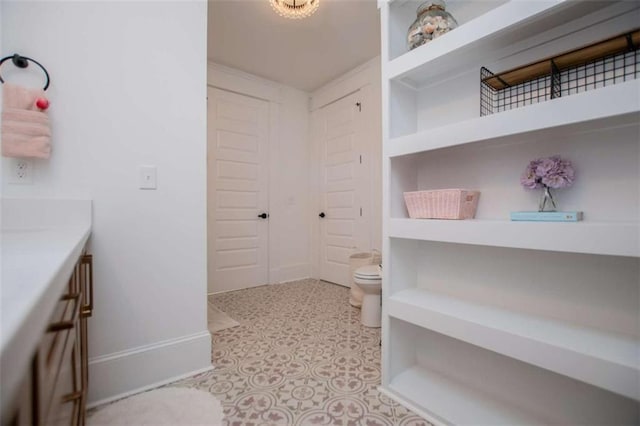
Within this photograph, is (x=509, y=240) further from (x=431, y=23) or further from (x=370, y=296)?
(x=370, y=296)

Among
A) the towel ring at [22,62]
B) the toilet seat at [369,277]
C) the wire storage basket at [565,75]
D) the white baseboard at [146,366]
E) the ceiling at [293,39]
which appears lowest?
the white baseboard at [146,366]

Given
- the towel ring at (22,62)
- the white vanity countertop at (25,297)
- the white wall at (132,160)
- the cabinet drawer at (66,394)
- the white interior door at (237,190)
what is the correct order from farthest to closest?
the white interior door at (237,190), the white wall at (132,160), the towel ring at (22,62), the cabinet drawer at (66,394), the white vanity countertop at (25,297)

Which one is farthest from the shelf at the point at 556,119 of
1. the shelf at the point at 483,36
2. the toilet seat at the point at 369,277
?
the toilet seat at the point at 369,277

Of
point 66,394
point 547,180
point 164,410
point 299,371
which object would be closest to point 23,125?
point 66,394

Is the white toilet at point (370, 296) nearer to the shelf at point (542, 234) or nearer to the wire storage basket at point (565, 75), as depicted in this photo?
the shelf at point (542, 234)

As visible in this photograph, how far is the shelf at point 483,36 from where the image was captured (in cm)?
104

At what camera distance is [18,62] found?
Answer: 1.24m

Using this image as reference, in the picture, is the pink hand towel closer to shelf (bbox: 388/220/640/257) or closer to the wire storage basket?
shelf (bbox: 388/220/640/257)

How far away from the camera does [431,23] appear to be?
54.6 inches

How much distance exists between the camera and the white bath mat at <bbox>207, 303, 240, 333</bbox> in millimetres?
2248

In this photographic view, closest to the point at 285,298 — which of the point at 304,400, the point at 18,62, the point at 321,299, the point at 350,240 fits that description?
the point at 321,299

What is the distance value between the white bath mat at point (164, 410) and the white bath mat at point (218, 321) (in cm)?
76

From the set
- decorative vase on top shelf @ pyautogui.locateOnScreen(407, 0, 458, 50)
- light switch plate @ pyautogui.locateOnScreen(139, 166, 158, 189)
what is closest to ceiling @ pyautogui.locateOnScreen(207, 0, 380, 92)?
decorative vase on top shelf @ pyautogui.locateOnScreen(407, 0, 458, 50)

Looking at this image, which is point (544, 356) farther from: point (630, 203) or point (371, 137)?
point (371, 137)
